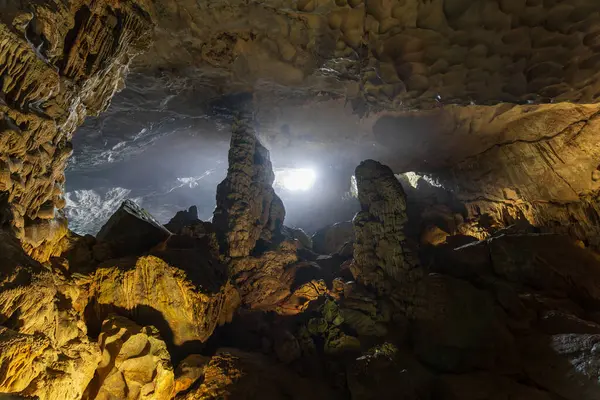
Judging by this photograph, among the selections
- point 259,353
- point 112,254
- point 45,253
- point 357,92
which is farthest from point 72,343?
point 357,92

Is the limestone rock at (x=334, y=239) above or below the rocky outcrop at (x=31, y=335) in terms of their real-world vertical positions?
above

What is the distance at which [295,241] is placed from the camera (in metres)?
14.2

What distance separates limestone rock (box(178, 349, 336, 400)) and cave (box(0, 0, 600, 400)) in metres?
0.05

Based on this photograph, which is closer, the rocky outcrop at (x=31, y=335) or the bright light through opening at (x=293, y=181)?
the rocky outcrop at (x=31, y=335)

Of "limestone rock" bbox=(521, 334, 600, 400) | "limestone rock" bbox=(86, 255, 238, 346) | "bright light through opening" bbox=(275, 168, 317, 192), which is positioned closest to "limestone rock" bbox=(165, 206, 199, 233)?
"limestone rock" bbox=(86, 255, 238, 346)

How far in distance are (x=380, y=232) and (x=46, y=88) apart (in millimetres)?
9009

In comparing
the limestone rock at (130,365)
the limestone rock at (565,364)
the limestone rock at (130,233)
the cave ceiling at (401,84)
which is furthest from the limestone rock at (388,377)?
the cave ceiling at (401,84)

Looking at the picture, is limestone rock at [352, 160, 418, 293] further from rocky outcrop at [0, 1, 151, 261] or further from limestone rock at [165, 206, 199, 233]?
rocky outcrop at [0, 1, 151, 261]

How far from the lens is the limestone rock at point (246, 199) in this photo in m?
12.7

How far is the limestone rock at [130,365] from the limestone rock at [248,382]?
2.61 ft

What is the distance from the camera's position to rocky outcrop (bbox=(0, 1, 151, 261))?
3670mm

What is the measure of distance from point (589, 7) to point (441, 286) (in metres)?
6.41

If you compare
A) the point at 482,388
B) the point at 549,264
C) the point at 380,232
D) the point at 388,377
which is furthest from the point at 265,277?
the point at 549,264

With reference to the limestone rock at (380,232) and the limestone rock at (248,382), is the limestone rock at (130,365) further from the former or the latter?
the limestone rock at (380,232)
